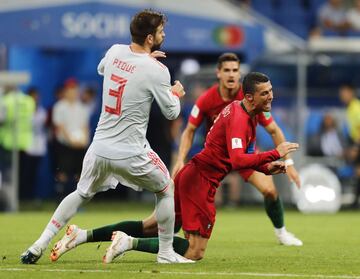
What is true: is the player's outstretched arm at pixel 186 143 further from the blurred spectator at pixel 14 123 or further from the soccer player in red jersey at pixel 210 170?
the blurred spectator at pixel 14 123

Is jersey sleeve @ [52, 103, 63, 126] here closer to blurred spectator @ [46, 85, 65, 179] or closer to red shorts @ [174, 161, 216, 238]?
blurred spectator @ [46, 85, 65, 179]

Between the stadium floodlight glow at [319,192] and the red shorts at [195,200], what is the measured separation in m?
10.7

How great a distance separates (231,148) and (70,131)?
1202 centimetres

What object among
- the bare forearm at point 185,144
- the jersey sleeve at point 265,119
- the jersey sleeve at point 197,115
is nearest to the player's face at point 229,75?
the jersey sleeve at point 197,115

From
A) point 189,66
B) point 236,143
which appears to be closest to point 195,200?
point 236,143

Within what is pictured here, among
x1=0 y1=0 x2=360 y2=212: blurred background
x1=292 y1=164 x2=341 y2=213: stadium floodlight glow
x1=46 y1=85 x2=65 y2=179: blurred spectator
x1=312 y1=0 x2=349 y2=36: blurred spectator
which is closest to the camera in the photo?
x1=0 y1=0 x2=360 y2=212: blurred background

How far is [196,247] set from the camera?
10406mm

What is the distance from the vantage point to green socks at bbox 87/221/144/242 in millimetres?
10430

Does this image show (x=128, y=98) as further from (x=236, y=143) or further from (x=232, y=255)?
(x=232, y=255)

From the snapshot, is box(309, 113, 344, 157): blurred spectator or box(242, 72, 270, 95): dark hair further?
box(309, 113, 344, 157): blurred spectator

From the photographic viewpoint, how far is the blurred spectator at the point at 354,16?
26.9m

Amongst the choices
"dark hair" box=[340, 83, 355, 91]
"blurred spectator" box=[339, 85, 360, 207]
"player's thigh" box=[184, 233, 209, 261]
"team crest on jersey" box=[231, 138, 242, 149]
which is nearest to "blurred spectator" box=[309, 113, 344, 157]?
"blurred spectator" box=[339, 85, 360, 207]

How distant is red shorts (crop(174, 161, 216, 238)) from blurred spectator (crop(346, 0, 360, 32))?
16.7 m

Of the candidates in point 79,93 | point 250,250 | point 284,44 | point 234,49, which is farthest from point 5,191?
point 250,250
